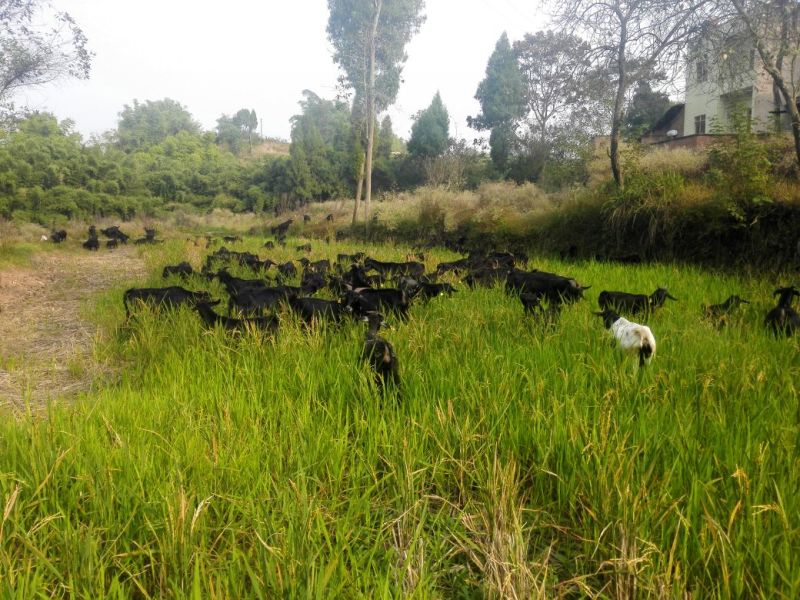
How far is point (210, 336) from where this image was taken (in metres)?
4.31

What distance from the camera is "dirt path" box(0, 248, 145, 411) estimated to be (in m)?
3.79

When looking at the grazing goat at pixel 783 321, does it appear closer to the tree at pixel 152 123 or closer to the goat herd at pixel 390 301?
the goat herd at pixel 390 301

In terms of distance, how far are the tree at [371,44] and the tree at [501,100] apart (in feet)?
34.3

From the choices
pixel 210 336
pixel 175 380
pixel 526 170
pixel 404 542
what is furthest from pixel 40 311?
pixel 526 170

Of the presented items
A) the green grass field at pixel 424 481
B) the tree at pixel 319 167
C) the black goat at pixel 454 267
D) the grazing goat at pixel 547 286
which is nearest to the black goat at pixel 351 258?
the black goat at pixel 454 267

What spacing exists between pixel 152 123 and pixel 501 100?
60.9 meters

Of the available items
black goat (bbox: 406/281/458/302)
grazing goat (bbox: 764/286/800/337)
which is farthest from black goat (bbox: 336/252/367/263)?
grazing goat (bbox: 764/286/800/337)

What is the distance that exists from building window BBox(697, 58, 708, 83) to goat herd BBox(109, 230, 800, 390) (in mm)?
7123

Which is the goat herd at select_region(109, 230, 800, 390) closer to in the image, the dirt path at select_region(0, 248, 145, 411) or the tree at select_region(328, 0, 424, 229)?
the dirt path at select_region(0, 248, 145, 411)

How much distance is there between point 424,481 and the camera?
1977 millimetres

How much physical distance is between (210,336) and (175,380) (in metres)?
1.06

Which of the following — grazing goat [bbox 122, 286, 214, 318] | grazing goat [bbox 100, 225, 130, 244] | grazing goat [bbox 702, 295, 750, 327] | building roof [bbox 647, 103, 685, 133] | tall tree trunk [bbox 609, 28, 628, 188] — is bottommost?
grazing goat [bbox 122, 286, 214, 318]

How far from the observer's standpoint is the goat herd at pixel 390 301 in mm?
3123

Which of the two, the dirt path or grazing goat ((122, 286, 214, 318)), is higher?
grazing goat ((122, 286, 214, 318))
